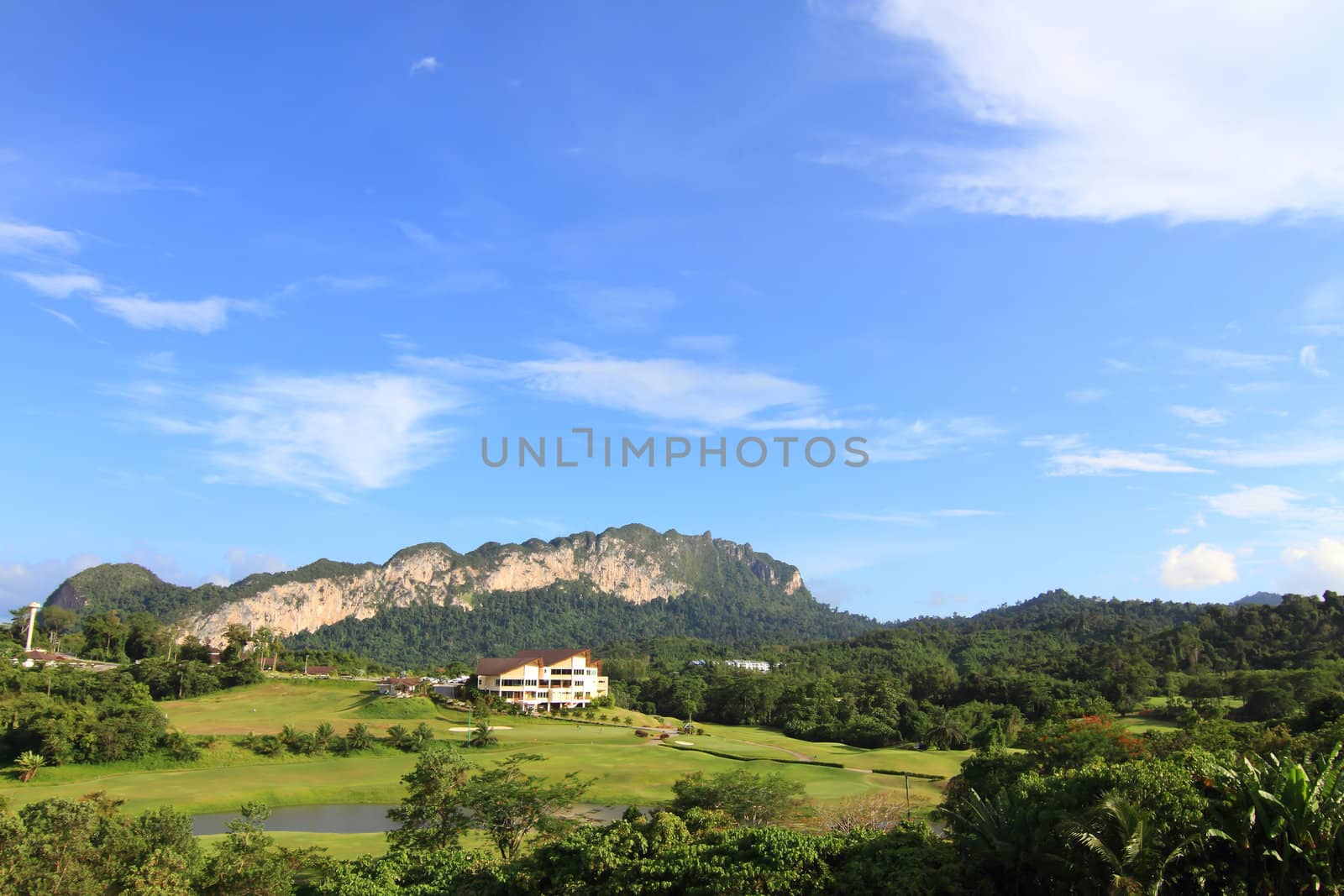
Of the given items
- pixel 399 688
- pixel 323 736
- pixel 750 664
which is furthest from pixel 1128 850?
pixel 750 664

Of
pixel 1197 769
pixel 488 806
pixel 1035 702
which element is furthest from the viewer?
pixel 1035 702

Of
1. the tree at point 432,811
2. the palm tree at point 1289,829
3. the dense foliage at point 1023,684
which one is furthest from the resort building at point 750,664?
the palm tree at point 1289,829

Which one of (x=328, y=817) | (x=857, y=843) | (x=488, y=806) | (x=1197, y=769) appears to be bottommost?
(x=328, y=817)

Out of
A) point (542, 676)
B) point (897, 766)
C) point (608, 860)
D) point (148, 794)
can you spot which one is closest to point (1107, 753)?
point (608, 860)

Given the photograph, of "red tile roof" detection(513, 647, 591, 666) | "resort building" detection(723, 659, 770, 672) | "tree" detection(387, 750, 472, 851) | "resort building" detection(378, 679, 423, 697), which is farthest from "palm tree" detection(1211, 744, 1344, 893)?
"resort building" detection(723, 659, 770, 672)

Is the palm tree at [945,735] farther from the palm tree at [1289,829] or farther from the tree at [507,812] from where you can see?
the palm tree at [1289,829]

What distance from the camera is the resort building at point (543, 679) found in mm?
93250

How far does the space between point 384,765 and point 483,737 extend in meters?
9.08

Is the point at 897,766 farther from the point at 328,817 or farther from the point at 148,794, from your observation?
the point at 148,794

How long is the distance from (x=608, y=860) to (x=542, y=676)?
78820 mm

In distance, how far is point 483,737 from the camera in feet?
215

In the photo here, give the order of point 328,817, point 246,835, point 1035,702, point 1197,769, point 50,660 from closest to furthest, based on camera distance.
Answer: point 1197,769 < point 246,835 < point 328,817 < point 1035,702 < point 50,660

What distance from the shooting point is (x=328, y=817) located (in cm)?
4372

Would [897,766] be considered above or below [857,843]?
below
